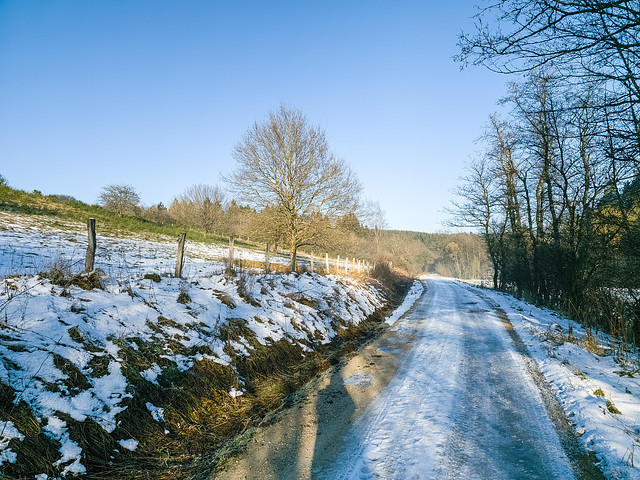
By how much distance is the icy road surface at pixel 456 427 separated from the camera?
3.07m

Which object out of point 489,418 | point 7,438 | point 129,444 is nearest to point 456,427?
point 489,418

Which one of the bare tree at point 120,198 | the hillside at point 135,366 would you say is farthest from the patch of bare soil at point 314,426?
the bare tree at point 120,198

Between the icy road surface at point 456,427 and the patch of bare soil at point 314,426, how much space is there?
189 mm

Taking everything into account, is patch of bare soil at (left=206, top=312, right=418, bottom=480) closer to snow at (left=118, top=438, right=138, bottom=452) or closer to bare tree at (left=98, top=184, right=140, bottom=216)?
snow at (left=118, top=438, right=138, bottom=452)

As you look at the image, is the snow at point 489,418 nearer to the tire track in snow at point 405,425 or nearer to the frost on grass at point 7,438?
the tire track in snow at point 405,425

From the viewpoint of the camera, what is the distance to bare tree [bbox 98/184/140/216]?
1519 inches

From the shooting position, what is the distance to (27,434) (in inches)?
110

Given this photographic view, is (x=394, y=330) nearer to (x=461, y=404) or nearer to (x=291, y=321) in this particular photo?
(x=291, y=321)

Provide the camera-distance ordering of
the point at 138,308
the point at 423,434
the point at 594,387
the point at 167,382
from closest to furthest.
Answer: the point at 423,434 → the point at 167,382 → the point at 594,387 → the point at 138,308

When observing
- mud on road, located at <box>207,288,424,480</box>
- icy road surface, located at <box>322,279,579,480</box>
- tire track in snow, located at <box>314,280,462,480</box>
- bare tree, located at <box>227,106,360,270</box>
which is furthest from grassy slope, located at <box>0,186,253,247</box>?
icy road surface, located at <box>322,279,579,480</box>

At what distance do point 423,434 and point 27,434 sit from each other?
4.06 metres

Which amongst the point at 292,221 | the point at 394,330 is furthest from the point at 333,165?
the point at 394,330

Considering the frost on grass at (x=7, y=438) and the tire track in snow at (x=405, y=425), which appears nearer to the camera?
the frost on grass at (x=7, y=438)

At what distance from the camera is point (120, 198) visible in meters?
39.0
